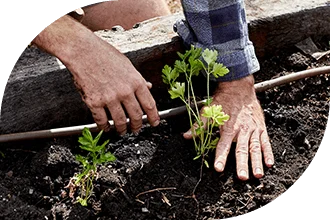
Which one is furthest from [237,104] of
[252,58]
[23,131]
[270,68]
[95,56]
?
[23,131]

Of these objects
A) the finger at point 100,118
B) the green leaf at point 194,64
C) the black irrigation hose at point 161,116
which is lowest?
the black irrigation hose at point 161,116

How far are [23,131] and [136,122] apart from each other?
0.56 metres

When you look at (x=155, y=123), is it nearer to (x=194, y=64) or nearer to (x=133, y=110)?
(x=133, y=110)

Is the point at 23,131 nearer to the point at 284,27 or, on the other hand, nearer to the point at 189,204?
the point at 189,204

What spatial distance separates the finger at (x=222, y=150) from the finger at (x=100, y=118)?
52 cm

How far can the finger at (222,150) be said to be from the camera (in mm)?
2793

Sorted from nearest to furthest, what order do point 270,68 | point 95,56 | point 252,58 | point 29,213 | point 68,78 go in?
point 29,213
point 95,56
point 68,78
point 252,58
point 270,68

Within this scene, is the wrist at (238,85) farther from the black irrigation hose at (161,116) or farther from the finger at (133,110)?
the finger at (133,110)

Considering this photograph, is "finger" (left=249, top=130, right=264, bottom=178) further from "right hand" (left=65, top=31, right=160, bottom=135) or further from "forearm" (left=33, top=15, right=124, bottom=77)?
"forearm" (left=33, top=15, right=124, bottom=77)

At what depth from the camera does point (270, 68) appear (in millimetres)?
3465

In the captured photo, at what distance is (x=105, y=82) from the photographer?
2734 millimetres

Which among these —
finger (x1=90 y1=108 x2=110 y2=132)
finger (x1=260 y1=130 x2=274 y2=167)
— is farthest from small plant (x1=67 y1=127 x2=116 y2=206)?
finger (x1=260 y1=130 x2=274 y2=167)

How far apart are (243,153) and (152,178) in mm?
443

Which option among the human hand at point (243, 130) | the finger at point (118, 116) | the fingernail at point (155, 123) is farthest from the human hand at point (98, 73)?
the human hand at point (243, 130)
